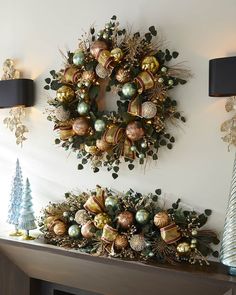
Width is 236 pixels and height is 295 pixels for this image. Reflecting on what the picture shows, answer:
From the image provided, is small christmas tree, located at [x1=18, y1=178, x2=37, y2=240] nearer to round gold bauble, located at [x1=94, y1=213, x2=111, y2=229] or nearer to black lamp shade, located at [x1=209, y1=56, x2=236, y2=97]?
round gold bauble, located at [x1=94, y1=213, x2=111, y2=229]

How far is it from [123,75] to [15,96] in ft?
2.38

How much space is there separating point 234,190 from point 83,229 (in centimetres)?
75

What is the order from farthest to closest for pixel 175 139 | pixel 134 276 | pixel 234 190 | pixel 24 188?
pixel 24 188
pixel 175 139
pixel 134 276
pixel 234 190

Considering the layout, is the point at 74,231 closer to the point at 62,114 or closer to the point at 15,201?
the point at 15,201

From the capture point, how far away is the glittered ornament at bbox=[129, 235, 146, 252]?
5.65ft

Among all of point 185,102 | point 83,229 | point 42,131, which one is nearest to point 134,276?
point 83,229

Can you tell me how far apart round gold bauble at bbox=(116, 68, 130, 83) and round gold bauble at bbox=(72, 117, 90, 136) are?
0.89 feet

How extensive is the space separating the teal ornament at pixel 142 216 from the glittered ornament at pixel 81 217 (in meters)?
0.29

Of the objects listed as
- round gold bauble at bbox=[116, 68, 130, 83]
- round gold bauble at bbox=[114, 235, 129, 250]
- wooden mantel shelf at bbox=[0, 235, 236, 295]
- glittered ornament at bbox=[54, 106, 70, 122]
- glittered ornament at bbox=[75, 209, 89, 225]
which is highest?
round gold bauble at bbox=[116, 68, 130, 83]

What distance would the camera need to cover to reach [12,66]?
2344 mm

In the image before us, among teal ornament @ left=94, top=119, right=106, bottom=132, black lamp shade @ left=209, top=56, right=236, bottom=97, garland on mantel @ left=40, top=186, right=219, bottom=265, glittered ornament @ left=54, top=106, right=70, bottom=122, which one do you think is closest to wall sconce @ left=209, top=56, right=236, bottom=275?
black lamp shade @ left=209, top=56, right=236, bottom=97

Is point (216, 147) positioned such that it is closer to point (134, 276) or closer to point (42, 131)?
point (134, 276)

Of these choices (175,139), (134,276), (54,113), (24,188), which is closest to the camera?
(134,276)

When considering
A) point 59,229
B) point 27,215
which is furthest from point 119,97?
point 27,215
